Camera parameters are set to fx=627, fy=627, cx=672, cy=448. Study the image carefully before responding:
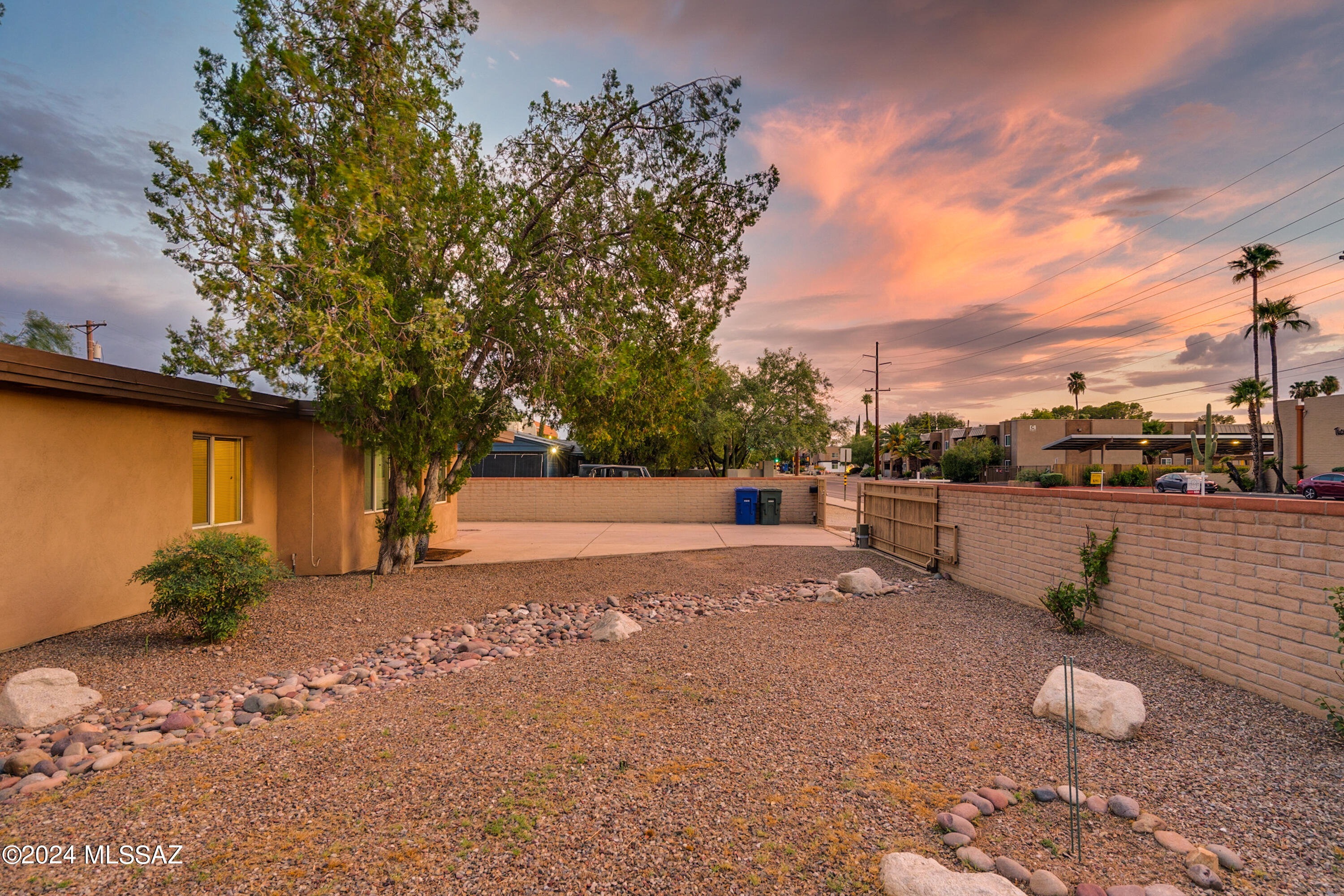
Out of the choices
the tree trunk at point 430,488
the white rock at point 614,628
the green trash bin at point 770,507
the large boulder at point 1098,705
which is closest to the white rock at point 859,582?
the white rock at point 614,628

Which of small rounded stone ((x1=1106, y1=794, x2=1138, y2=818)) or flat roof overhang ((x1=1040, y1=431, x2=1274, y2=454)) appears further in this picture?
flat roof overhang ((x1=1040, y1=431, x2=1274, y2=454))

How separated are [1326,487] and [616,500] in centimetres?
2390

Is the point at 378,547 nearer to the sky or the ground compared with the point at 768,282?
nearer to the ground

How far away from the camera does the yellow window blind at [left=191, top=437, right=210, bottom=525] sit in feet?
26.8

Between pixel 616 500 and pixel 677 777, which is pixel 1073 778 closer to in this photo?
pixel 677 777

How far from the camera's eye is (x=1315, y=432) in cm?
→ 3059

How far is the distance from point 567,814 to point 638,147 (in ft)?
29.4

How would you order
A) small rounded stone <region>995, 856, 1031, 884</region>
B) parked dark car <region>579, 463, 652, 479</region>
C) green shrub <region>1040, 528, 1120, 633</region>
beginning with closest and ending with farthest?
small rounded stone <region>995, 856, 1031, 884</region>
green shrub <region>1040, 528, 1120, 633</region>
parked dark car <region>579, 463, 652, 479</region>

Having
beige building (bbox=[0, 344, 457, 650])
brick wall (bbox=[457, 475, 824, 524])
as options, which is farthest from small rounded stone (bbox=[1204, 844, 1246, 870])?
brick wall (bbox=[457, 475, 824, 524])

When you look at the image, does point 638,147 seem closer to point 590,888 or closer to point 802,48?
point 802,48

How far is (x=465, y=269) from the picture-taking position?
8.24m

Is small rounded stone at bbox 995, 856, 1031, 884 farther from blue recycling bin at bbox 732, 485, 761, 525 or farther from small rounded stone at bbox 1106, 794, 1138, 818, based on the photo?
blue recycling bin at bbox 732, 485, 761, 525

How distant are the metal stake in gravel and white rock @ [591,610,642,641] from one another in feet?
13.0

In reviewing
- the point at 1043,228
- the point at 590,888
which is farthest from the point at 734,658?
the point at 1043,228
